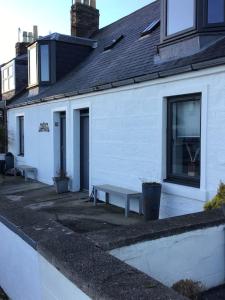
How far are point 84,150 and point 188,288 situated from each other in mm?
7726

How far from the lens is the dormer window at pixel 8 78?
1834cm

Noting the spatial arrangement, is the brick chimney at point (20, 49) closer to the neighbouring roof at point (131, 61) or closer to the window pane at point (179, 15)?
the neighbouring roof at point (131, 61)

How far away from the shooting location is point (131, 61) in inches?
356

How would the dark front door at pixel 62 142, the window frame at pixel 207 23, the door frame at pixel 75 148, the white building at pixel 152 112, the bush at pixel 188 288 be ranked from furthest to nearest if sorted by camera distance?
1. the dark front door at pixel 62 142
2. the door frame at pixel 75 148
3. the window frame at pixel 207 23
4. the white building at pixel 152 112
5. the bush at pixel 188 288

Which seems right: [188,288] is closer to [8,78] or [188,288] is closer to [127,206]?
[127,206]

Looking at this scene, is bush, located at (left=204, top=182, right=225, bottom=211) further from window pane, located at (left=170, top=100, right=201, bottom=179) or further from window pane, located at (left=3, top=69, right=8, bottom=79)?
window pane, located at (left=3, top=69, right=8, bottom=79)

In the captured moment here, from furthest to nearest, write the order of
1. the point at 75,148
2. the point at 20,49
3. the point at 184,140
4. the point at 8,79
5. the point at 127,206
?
the point at 20,49, the point at 8,79, the point at 75,148, the point at 127,206, the point at 184,140

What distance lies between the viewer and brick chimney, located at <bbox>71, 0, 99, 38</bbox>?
16.9 metres

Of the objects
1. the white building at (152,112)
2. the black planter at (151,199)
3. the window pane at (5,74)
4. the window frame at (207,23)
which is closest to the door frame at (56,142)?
the white building at (152,112)

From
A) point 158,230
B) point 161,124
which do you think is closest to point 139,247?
point 158,230

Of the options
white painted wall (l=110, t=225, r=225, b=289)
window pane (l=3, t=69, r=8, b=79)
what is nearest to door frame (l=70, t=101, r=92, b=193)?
white painted wall (l=110, t=225, r=225, b=289)

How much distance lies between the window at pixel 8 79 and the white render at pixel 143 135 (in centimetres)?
701

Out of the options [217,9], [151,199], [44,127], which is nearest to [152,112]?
[151,199]

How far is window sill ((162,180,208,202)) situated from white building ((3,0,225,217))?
0.02 meters
